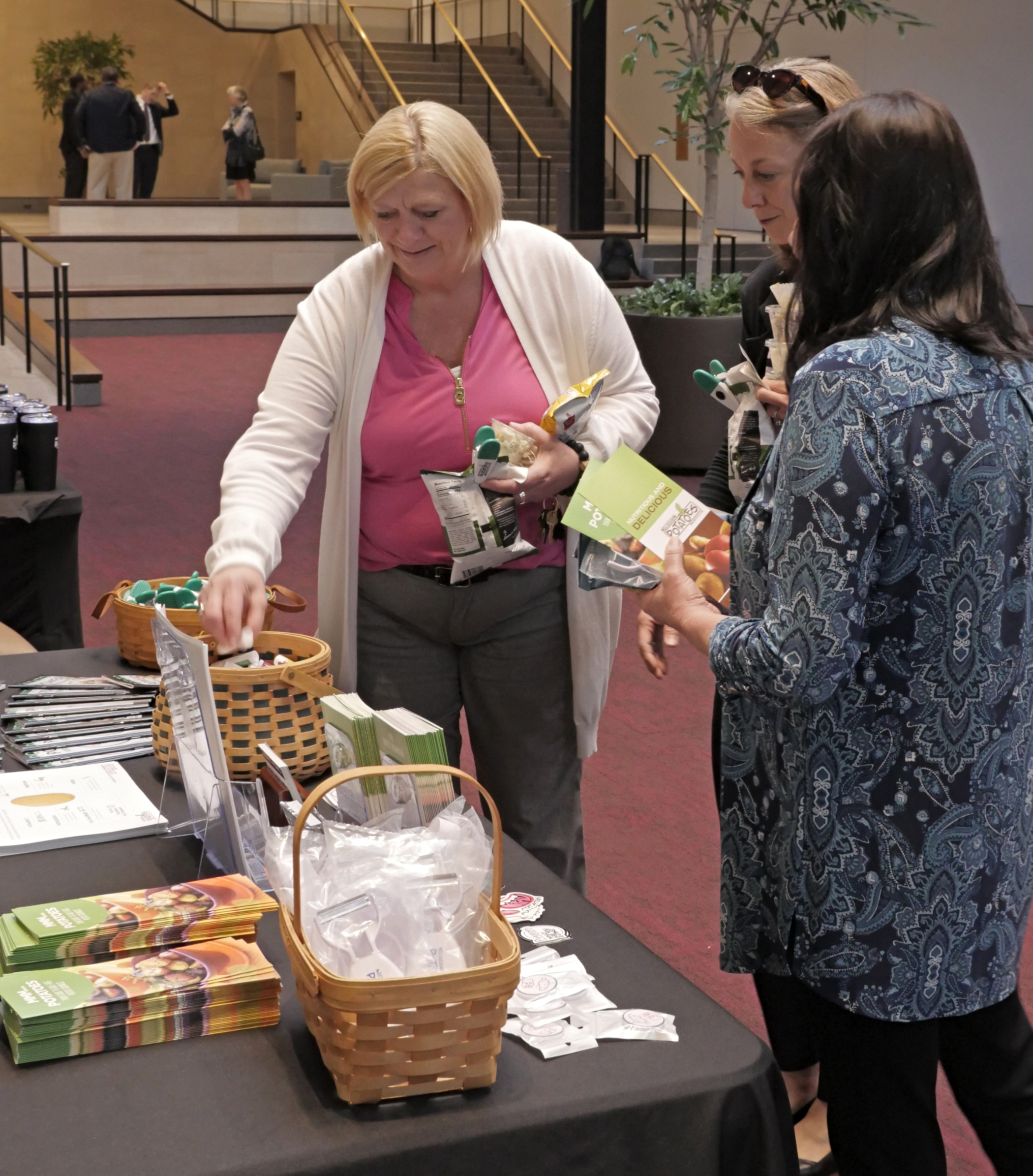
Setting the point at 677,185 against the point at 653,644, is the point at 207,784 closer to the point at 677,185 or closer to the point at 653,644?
the point at 653,644

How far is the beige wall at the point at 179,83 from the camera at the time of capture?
19.0 meters

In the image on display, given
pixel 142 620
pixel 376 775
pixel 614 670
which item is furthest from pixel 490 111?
pixel 376 775

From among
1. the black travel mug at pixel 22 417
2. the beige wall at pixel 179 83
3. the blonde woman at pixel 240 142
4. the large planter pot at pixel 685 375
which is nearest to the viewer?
the black travel mug at pixel 22 417

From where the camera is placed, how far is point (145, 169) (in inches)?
611

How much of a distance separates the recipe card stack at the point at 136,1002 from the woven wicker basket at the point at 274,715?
0.40m

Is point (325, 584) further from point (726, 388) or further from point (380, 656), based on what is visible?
point (726, 388)

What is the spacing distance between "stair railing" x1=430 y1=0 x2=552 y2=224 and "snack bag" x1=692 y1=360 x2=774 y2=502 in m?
12.4

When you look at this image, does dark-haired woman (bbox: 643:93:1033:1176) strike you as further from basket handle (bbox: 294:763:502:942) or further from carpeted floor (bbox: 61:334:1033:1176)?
carpeted floor (bbox: 61:334:1033:1176)

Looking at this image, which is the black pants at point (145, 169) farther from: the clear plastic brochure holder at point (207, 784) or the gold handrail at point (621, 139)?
the clear plastic brochure holder at point (207, 784)

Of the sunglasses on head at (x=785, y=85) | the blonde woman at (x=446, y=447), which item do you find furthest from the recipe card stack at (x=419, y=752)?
the sunglasses on head at (x=785, y=85)

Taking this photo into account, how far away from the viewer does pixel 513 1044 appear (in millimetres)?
1239

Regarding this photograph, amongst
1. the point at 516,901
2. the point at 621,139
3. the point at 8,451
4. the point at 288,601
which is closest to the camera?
the point at 516,901

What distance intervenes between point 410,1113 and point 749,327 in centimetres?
146

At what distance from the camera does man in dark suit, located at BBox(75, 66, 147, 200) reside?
1456cm
